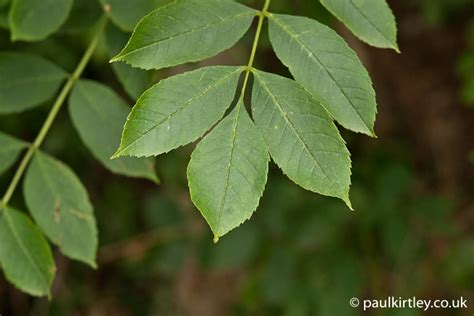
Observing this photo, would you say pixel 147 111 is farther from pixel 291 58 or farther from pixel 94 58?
pixel 94 58

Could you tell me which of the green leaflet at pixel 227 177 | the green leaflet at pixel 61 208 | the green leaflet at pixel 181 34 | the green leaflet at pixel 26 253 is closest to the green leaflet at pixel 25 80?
the green leaflet at pixel 61 208

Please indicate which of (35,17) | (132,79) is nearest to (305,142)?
(132,79)

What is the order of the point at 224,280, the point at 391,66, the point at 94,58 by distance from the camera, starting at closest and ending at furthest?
the point at 94,58, the point at 224,280, the point at 391,66

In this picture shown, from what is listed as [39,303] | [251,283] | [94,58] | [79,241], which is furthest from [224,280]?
[79,241]

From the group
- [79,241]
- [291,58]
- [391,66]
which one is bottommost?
[391,66]

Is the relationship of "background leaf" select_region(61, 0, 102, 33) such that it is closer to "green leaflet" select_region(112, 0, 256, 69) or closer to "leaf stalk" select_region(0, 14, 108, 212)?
"leaf stalk" select_region(0, 14, 108, 212)

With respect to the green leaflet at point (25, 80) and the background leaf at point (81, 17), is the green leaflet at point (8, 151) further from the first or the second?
the background leaf at point (81, 17)

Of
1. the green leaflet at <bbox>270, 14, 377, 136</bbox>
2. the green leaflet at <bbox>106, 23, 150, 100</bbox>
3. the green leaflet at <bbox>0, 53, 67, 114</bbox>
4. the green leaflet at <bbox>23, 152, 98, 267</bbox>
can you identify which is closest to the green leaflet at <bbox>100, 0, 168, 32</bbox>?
the green leaflet at <bbox>106, 23, 150, 100</bbox>

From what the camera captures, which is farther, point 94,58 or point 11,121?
point 94,58

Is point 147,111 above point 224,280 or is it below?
above
